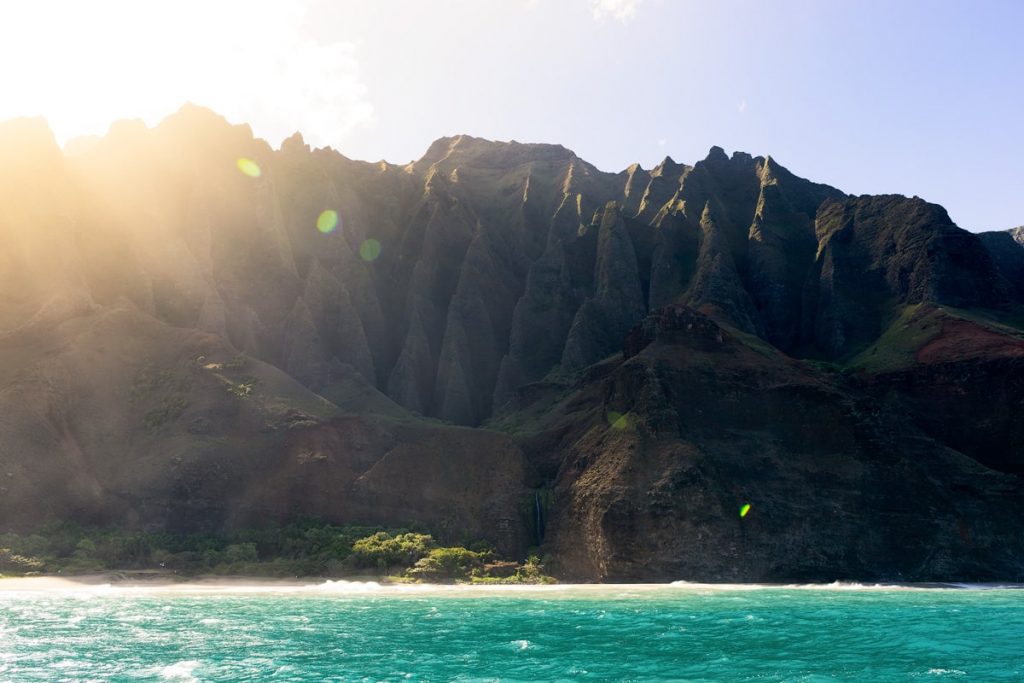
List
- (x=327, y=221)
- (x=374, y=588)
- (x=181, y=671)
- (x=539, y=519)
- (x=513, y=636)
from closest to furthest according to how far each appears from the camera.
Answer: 1. (x=181, y=671)
2. (x=513, y=636)
3. (x=374, y=588)
4. (x=539, y=519)
5. (x=327, y=221)

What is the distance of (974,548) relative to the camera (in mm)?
75750

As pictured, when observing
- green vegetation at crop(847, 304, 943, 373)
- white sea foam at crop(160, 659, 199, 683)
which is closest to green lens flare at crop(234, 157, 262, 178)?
green vegetation at crop(847, 304, 943, 373)

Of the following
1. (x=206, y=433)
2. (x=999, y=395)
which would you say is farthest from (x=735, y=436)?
(x=206, y=433)

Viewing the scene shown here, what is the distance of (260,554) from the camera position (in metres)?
81.6

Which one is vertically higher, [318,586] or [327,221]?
[327,221]

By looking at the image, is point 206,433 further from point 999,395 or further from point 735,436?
point 999,395

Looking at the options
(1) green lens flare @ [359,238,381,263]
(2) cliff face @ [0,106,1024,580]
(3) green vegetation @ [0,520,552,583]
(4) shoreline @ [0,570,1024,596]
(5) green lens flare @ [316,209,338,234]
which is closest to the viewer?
(4) shoreline @ [0,570,1024,596]

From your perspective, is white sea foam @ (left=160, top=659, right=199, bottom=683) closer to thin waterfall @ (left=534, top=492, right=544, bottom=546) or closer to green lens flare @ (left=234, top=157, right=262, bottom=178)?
thin waterfall @ (left=534, top=492, right=544, bottom=546)

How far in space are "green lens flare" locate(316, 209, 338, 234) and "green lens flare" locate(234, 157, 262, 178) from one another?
13555 millimetres

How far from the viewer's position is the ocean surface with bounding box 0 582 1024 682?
110 feet

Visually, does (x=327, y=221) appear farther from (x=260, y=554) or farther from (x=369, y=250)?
(x=260, y=554)

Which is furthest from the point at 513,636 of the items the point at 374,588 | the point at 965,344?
the point at 965,344

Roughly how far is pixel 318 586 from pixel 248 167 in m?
95.3

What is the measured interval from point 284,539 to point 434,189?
9766cm
